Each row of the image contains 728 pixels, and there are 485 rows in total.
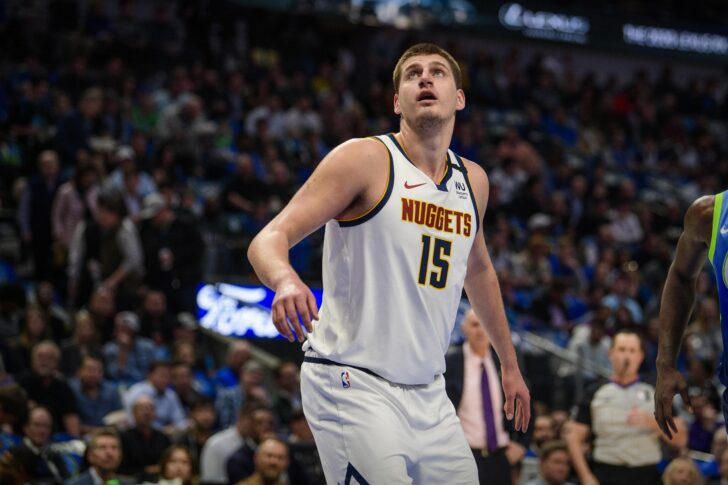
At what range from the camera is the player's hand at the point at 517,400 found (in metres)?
4.47

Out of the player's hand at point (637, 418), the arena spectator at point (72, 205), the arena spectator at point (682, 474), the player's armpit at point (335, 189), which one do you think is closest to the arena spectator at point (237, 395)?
the arena spectator at point (72, 205)

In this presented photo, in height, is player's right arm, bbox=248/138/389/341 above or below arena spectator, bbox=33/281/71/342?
A: above

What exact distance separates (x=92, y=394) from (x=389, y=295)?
629 centimetres

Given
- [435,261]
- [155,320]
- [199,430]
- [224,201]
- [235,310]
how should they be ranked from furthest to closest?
[224,201] → [235,310] → [155,320] → [199,430] → [435,261]

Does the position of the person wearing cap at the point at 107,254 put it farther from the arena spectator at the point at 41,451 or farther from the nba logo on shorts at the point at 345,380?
the nba logo on shorts at the point at 345,380

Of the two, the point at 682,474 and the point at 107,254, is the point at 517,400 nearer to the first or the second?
the point at 682,474

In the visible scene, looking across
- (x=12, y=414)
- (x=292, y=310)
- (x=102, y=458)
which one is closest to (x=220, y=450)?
(x=102, y=458)

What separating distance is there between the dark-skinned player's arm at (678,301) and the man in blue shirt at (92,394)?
6.11 metres

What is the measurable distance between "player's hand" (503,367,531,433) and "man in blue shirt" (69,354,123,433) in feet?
19.0

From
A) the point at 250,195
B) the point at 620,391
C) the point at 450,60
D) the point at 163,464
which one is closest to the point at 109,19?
the point at 250,195

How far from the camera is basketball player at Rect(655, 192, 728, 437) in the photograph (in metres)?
4.24

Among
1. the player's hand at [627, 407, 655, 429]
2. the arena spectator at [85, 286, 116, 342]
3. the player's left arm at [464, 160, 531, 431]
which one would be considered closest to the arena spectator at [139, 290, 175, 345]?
the arena spectator at [85, 286, 116, 342]

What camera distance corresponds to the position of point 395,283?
3961mm

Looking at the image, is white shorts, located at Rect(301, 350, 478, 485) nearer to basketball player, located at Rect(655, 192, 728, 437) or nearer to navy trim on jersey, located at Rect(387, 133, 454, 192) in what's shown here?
navy trim on jersey, located at Rect(387, 133, 454, 192)
